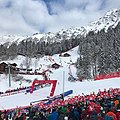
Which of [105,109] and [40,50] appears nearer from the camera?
[105,109]

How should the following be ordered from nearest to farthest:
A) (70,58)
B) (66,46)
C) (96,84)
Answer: (96,84) < (70,58) < (66,46)

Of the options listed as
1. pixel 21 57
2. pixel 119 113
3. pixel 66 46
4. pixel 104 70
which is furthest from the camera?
pixel 66 46

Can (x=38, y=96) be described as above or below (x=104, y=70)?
below

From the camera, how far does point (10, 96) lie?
38.6 meters

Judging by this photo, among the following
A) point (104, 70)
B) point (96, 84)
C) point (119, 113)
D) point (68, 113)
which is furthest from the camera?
point (104, 70)

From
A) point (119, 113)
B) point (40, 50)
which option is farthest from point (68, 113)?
point (40, 50)

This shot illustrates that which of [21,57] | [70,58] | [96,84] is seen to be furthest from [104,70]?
[70,58]

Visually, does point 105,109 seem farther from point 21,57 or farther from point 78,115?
point 21,57

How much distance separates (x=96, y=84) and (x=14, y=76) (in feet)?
139

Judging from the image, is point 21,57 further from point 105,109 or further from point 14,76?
point 105,109

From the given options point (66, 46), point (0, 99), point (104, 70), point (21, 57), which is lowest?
point (0, 99)

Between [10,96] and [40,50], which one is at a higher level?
[40,50]

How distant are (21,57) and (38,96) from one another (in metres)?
93.6

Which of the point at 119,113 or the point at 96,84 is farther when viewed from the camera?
the point at 96,84
